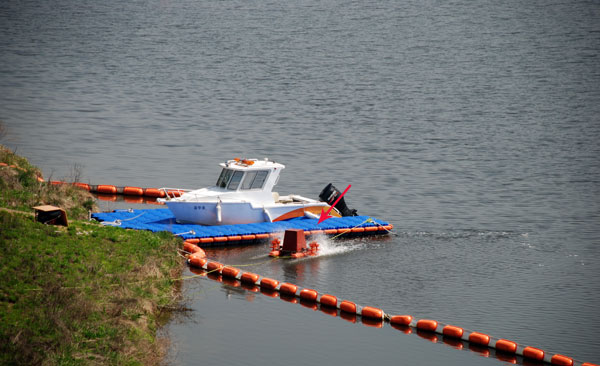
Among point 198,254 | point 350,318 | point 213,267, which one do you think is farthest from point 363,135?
point 350,318

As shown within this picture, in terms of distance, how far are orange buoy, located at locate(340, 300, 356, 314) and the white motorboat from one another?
30.3 ft

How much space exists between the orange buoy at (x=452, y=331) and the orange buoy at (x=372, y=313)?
2148 mm

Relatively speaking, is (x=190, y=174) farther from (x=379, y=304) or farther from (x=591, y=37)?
(x=591, y=37)

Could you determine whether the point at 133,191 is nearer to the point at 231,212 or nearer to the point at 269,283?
the point at 231,212

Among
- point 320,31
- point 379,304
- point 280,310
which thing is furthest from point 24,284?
point 320,31

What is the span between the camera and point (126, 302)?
24.4m

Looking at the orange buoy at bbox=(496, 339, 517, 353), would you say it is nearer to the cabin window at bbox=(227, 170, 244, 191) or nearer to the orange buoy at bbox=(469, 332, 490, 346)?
the orange buoy at bbox=(469, 332, 490, 346)

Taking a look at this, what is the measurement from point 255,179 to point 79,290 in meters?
16.1

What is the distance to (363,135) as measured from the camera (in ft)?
220

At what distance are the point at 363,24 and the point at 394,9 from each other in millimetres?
11864

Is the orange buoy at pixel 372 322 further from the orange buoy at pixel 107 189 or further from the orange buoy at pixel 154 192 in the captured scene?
the orange buoy at pixel 107 189

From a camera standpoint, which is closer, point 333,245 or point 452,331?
point 452,331

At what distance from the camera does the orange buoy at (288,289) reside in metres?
31.0

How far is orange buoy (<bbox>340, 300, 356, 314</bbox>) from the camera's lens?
1166 inches
